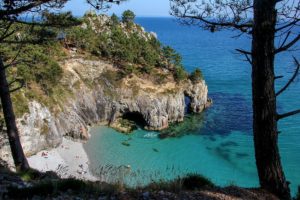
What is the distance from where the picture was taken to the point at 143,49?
54344 millimetres

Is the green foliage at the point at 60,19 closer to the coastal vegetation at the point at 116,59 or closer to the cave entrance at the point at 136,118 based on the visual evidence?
the coastal vegetation at the point at 116,59

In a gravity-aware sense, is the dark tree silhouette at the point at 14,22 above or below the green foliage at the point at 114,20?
below

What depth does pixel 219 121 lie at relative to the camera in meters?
50.2

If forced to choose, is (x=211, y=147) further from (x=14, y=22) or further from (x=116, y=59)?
(x=14, y=22)

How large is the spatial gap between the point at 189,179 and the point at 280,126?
42.3m

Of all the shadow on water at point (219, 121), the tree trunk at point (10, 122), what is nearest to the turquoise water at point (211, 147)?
the shadow on water at point (219, 121)

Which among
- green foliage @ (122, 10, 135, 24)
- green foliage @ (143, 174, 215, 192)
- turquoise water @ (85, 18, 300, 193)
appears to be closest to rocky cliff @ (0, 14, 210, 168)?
turquoise water @ (85, 18, 300, 193)

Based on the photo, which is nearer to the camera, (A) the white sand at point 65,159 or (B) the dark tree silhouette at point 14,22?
(B) the dark tree silhouette at point 14,22

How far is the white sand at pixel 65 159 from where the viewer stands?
32438 millimetres

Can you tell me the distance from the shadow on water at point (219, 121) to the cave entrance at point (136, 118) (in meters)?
3.45

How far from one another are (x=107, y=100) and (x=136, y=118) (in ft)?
16.7

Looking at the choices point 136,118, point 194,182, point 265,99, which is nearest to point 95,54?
point 136,118

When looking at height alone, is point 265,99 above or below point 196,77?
below

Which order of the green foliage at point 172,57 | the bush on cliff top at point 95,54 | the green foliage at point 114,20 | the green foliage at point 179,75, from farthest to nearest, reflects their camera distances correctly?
the green foliage at point 114,20 < the green foliage at point 172,57 < the green foliage at point 179,75 < the bush on cliff top at point 95,54
